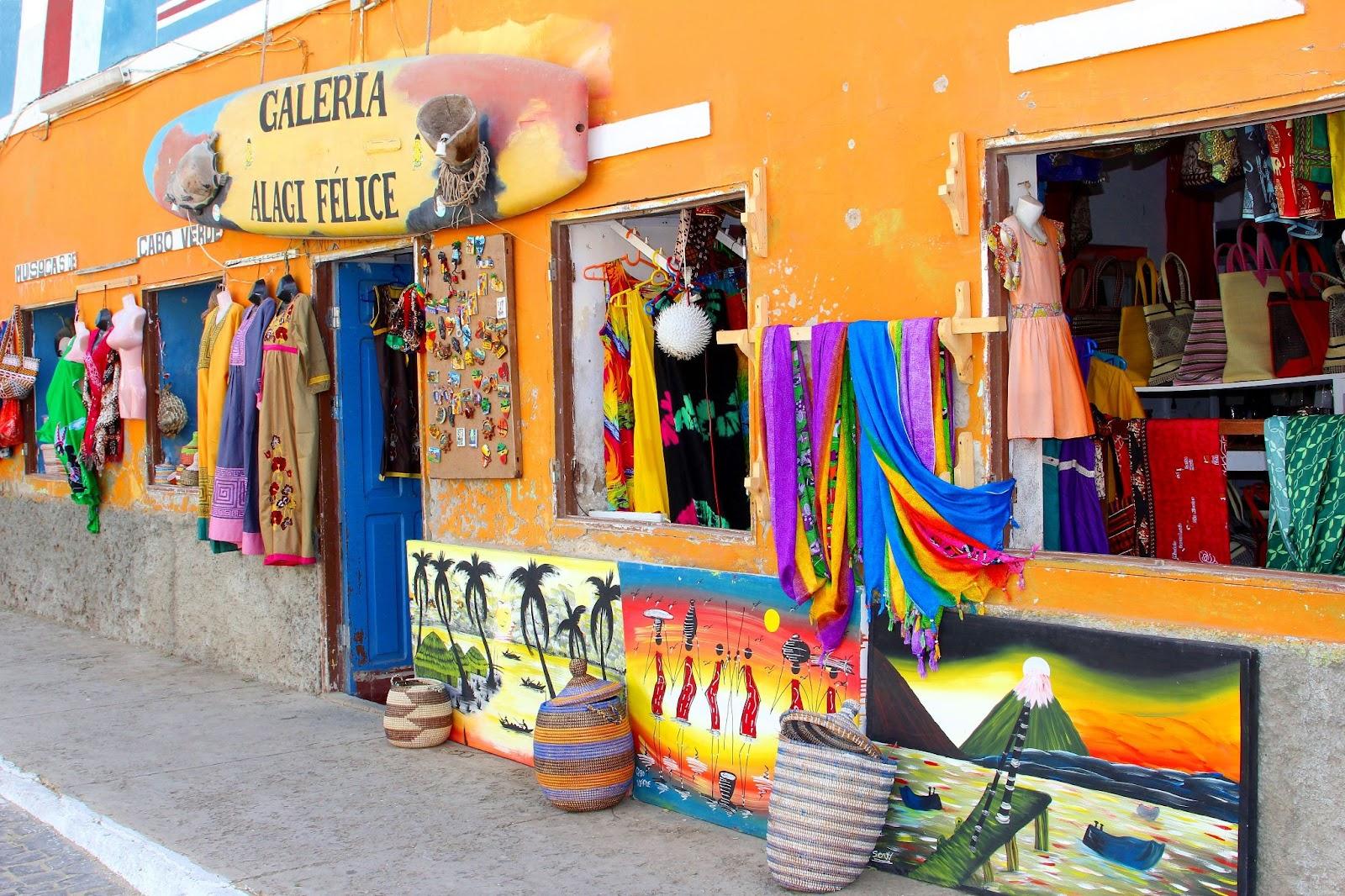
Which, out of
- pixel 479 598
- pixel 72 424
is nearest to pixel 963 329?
pixel 479 598

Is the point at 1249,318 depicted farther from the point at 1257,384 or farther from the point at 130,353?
the point at 130,353

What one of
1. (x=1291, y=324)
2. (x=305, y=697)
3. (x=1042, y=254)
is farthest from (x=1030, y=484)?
(x=305, y=697)

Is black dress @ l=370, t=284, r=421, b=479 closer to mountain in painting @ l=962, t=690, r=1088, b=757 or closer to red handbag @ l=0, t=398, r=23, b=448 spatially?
mountain in painting @ l=962, t=690, r=1088, b=757

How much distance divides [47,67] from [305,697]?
6.04 metres

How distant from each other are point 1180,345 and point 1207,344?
0.15m

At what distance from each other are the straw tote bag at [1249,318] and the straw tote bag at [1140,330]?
1.52 ft

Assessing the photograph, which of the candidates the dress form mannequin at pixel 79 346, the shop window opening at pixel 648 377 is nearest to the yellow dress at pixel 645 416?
the shop window opening at pixel 648 377

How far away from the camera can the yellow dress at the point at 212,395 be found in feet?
24.7

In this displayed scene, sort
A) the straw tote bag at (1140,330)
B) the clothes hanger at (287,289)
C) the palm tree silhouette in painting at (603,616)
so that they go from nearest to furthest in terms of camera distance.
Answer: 1. the palm tree silhouette in painting at (603,616)
2. the straw tote bag at (1140,330)
3. the clothes hanger at (287,289)

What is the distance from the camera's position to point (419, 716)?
6.24 meters

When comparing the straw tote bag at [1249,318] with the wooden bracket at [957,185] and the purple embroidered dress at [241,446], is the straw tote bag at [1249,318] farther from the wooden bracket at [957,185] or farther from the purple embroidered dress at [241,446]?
the purple embroidered dress at [241,446]

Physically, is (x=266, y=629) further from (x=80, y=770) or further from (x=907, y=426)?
(x=907, y=426)

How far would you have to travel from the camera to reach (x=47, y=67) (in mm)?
10219

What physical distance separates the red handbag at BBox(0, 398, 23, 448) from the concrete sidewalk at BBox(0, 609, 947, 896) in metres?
3.61
